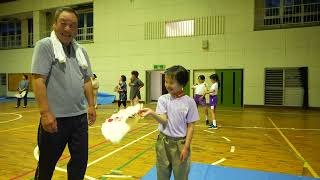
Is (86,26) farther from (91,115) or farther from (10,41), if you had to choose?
(91,115)

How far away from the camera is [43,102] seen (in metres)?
2.11

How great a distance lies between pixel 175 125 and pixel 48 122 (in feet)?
3.49

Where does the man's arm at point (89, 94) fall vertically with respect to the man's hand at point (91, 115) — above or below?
above

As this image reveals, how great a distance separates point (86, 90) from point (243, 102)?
13794mm

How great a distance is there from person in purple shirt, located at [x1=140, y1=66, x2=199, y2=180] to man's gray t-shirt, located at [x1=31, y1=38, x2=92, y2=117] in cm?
71

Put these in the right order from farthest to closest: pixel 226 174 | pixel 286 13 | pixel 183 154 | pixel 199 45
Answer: pixel 199 45
pixel 286 13
pixel 226 174
pixel 183 154

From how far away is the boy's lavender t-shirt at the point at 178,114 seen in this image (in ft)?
8.14

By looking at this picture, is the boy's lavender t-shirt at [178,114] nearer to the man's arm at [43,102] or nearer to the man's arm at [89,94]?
the man's arm at [89,94]

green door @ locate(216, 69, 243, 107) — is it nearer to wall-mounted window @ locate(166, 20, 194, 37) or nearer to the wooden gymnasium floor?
wall-mounted window @ locate(166, 20, 194, 37)

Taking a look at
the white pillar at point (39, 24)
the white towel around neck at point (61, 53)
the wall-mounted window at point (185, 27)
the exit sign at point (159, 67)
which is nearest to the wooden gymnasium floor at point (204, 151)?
the white towel around neck at point (61, 53)

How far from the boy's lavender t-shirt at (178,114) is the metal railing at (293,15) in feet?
45.9

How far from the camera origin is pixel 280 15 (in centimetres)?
1476

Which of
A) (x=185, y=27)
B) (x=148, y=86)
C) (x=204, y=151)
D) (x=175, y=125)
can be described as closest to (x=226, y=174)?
(x=204, y=151)

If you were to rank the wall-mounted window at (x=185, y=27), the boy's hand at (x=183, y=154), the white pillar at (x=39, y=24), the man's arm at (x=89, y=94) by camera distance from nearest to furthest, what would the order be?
the boy's hand at (x=183, y=154) < the man's arm at (x=89, y=94) < the wall-mounted window at (x=185, y=27) < the white pillar at (x=39, y=24)
